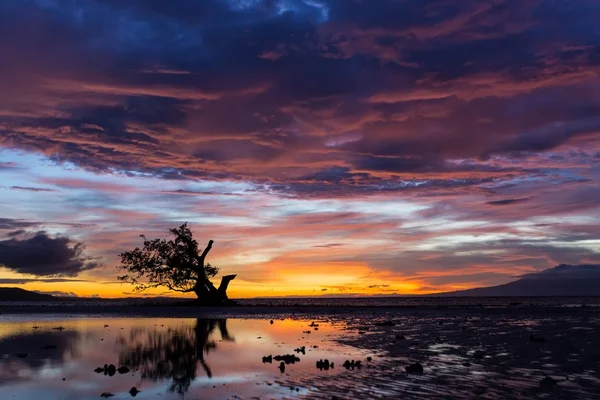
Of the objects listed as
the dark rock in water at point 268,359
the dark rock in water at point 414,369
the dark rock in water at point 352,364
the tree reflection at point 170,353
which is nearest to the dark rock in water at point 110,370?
the tree reflection at point 170,353

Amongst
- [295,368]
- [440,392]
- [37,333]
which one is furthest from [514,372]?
[37,333]

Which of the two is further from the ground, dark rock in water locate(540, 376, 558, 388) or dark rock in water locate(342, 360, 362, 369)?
dark rock in water locate(342, 360, 362, 369)

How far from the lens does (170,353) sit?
1216 inches

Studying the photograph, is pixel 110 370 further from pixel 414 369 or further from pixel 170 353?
pixel 414 369

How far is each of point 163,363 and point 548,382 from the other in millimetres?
17888

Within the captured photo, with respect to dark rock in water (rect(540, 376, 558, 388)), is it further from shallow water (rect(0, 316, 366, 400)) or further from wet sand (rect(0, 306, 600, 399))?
shallow water (rect(0, 316, 366, 400))

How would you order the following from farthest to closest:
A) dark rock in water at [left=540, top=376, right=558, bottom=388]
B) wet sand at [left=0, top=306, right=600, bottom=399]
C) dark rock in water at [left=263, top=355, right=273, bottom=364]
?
1. dark rock in water at [left=263, top=355, right=273, bottom=364]
2. dark rock in water at [left=540, top=376, right=558, bottom=388]
3. wet sand at [left=0, top=306, right=600, bottom=399]

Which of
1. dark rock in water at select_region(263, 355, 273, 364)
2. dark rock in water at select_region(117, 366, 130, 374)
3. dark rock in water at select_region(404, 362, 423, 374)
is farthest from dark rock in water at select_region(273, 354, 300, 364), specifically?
dark rock in water at select_region(117, 366, 130, 374)

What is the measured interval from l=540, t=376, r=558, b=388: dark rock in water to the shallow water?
8.40 m

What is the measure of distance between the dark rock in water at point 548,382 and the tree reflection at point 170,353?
1377 cm

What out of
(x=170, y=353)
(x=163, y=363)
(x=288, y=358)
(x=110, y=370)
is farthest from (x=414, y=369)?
(x=170, y=353)

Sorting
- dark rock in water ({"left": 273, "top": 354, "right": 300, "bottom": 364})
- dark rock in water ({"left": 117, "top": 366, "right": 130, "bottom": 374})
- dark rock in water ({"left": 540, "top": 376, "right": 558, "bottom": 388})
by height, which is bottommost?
dark rock in water ({"left": 540, "top": 376, "right": 558, "bottom": 388})

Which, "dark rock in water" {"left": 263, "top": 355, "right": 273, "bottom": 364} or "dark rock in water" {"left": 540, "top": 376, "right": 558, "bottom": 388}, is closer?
"dark rock in water" {"left": 540, "top": 376, "right": 558, "bottom": 388}

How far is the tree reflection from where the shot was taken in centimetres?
2328
